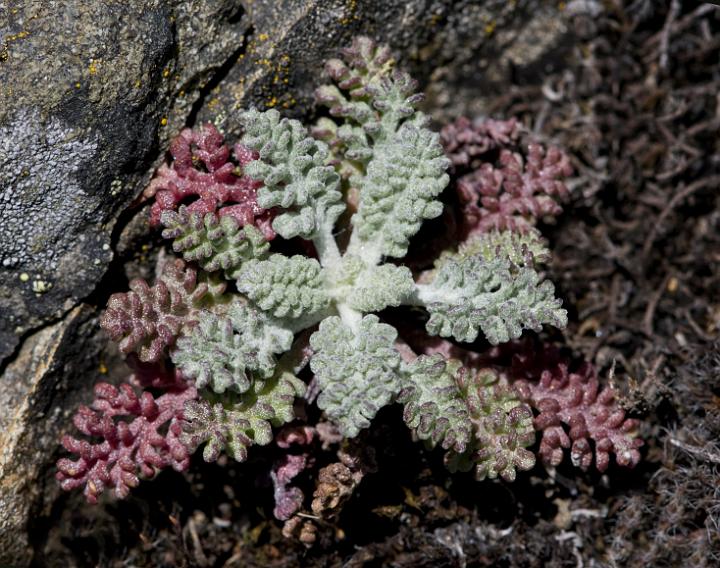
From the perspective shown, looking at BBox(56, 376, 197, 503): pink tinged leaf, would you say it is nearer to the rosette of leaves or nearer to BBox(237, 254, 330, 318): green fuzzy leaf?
the rosette of leaves

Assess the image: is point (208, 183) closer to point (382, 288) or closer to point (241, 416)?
point (382, 288)

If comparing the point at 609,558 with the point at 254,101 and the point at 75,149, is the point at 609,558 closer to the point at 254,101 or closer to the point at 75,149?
the point at 254,101

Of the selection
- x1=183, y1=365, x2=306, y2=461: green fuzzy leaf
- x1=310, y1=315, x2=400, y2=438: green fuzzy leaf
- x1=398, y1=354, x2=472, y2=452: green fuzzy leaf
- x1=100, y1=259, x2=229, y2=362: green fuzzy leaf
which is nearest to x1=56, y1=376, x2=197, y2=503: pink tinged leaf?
x1=183, y1=365, x2=306, y2=461: green fuzzy leaf

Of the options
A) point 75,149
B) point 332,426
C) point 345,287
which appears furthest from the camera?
point 332,426

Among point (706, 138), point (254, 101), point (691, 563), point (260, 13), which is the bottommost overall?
point (691, 563)

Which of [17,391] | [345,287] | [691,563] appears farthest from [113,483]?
[691,563]

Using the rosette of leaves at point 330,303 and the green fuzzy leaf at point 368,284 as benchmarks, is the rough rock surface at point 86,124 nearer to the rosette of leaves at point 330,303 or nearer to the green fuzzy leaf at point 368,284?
the rosette of leaves at point 330,303

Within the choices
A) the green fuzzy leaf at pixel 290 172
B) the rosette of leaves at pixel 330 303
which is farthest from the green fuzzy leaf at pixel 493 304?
the green fuzzy leaf at pixel 290 172
